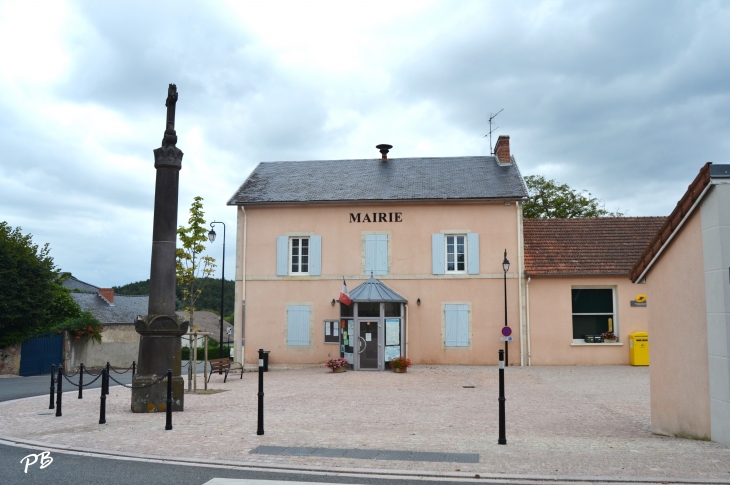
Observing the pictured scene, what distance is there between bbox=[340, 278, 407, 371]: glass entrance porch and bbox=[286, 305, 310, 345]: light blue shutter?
7.77 feet

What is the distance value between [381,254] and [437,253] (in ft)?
6.62

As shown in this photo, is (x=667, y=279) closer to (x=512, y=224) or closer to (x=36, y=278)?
(x=512, y=224)

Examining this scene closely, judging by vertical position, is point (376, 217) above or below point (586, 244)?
above

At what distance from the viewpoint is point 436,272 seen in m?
22.3

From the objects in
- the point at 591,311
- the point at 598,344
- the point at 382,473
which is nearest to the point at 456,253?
the point at 591,311

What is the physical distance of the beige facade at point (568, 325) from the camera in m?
22.0

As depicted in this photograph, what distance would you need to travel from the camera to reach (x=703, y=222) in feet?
24.7

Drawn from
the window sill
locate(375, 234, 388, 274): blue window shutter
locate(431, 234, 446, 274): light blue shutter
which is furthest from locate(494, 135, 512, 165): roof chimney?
the window sill

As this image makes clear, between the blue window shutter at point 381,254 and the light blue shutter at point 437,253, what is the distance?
1.69 meters

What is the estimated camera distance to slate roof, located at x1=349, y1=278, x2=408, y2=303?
20.2 meters

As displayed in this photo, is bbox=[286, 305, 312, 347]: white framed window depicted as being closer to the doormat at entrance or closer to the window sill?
the window sill

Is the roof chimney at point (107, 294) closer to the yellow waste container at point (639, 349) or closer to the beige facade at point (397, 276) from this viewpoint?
the beige facade at point (397, 276)

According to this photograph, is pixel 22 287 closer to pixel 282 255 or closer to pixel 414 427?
pixel 282 255

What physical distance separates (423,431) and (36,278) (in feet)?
65.7
